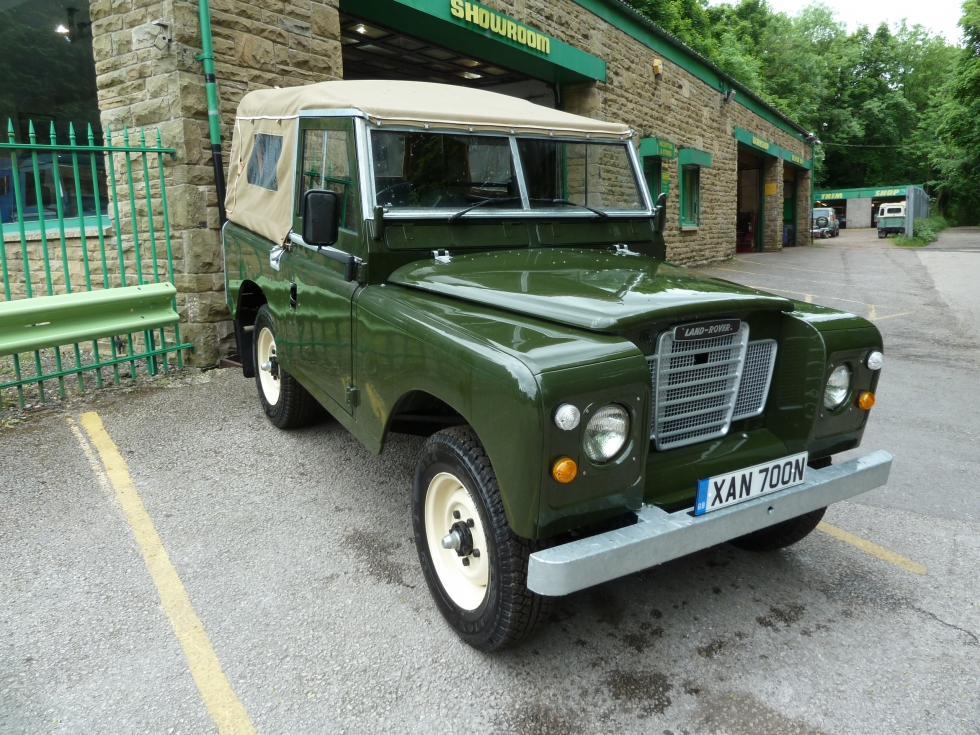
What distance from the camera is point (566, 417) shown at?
2.22 meters

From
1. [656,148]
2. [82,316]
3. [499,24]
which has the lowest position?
[82,316]

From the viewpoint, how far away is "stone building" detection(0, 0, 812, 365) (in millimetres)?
6605

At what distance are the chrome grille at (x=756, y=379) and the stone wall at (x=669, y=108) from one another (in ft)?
27.8

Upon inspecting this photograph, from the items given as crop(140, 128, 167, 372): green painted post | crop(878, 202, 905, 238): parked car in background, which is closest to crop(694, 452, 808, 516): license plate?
crop(140, 128, 167, 372): green painted post

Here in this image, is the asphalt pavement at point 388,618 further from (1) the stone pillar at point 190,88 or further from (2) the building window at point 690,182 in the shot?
(2) the building window at point 690,182

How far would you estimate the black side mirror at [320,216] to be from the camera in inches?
133

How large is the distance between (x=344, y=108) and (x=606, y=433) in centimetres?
232

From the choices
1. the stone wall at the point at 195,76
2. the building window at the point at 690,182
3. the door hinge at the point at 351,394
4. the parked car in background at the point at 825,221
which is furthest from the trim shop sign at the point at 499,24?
the parked car in background at the point at 825,221

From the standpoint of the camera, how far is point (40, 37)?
31.9 ft

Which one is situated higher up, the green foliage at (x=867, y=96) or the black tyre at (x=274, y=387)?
the green foliage at (x=867, y=96)

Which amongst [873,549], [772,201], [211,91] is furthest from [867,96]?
[873,549]

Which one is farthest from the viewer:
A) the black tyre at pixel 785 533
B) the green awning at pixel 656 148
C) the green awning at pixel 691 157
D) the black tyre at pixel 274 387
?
the green awning at pixel 691 157

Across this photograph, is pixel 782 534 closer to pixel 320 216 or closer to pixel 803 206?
pixel 320 216

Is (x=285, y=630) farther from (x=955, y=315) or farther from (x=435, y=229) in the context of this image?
(x=955, y=315)
